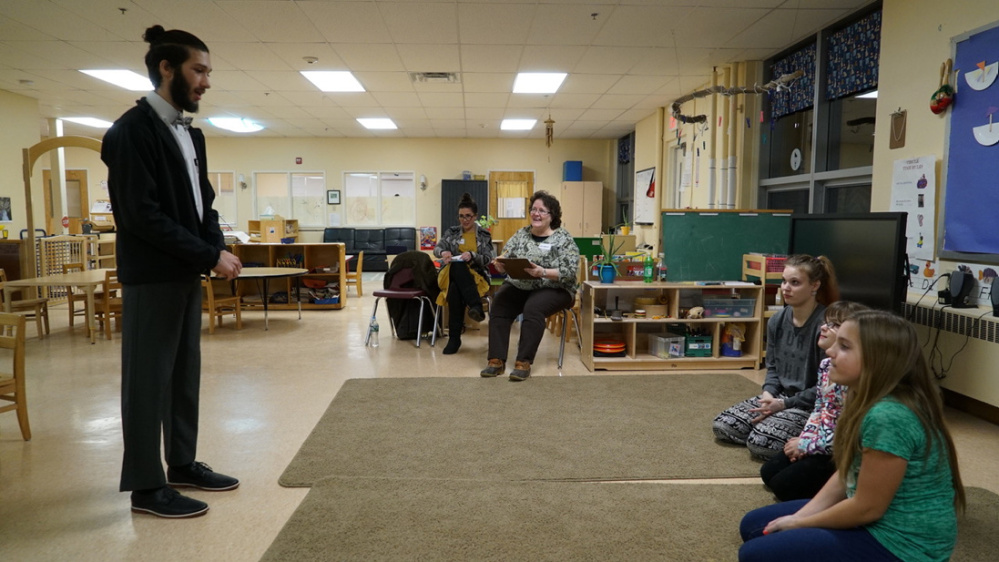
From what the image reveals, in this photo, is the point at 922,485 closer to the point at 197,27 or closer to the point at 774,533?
the point at 774,533

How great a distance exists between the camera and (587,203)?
41.4 ft

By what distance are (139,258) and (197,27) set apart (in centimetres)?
425

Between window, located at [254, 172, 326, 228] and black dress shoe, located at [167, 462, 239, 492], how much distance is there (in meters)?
11.3

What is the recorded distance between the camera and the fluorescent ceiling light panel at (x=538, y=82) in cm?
728

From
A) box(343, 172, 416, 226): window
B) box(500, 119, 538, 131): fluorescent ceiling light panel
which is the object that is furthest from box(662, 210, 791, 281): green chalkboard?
box(343, 172, 416, 226): window

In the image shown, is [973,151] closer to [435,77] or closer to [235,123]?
[435,77]

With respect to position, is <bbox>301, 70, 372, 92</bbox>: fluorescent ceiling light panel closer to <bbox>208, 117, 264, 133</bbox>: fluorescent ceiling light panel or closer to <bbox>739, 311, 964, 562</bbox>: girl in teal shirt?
<bbox>208, 117, 264, 133</bbox>: fluorescent ceiling light panel

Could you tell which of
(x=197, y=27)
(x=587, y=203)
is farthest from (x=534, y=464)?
(x=587, y=203)

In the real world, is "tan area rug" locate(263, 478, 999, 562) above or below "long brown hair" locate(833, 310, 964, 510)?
below

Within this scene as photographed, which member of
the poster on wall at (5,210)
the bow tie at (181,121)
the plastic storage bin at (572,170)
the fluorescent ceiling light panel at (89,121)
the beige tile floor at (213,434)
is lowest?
the beige tile floor at (213,434)

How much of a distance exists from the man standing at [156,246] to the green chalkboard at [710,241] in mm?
3697

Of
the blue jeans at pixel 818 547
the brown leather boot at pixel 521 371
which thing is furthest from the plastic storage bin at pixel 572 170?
the blue jeans at pixel 818 547

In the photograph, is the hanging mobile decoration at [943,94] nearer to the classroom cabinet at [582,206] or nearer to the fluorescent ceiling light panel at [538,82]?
the fluorescent ceiling light panel at [538,82]

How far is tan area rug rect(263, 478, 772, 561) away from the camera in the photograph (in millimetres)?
2020
